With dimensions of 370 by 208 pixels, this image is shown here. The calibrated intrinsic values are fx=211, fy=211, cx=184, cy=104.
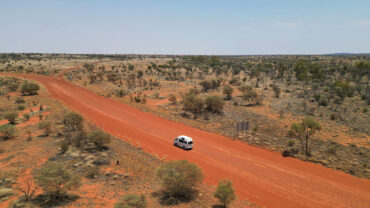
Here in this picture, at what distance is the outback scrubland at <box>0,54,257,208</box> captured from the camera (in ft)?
41.4

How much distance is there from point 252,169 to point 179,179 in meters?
7.32

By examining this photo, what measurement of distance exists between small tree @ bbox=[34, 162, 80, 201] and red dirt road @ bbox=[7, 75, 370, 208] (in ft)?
27.9

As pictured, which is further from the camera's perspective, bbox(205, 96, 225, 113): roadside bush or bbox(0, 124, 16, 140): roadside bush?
bbox(205, 96, 225, 113): roadside bush

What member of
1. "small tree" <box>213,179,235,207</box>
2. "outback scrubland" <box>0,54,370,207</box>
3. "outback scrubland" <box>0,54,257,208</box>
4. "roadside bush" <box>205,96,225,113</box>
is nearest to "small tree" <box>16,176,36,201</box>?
"outback scrubland" <box>0,54,257,208</box>

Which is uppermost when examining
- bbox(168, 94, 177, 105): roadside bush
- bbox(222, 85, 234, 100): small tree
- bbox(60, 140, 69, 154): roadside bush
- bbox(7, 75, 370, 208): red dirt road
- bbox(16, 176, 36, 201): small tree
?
bbox(222, 85, 234, 100): small tree

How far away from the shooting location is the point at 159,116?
1255 inches

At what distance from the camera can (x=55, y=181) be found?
12375mm

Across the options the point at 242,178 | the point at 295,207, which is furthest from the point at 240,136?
the point at 295,207

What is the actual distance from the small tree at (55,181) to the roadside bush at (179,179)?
5416mm

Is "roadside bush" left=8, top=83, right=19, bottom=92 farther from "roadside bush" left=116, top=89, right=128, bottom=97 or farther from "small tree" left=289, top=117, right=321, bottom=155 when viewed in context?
"small tree" left=289, top=117, right=321, bottom=155

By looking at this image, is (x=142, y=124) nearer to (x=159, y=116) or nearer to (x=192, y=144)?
(x=159, y=116)

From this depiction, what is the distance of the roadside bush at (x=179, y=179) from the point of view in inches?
535

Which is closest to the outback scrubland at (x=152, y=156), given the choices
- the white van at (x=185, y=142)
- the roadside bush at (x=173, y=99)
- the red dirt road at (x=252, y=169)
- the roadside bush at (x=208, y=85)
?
the roadside bush at (x=173, y=99)

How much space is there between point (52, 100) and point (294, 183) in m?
39.4
